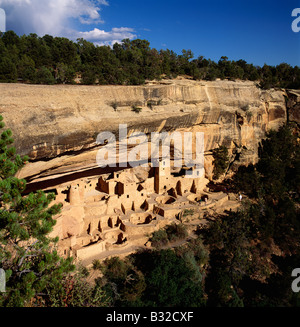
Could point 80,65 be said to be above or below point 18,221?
above

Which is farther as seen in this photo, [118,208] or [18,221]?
[118,208]

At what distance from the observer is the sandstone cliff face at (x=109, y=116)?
8.96m

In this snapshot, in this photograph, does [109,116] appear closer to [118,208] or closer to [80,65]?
[118,208]

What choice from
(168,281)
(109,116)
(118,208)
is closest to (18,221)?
(109,116)

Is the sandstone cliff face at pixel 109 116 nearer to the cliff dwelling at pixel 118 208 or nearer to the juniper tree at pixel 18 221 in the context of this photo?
the cliff dwelling at pixel 118 208

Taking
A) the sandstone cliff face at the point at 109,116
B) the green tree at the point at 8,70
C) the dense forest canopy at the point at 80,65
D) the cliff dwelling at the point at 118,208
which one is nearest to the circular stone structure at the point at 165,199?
the cliff dwelling at the point at 118,208

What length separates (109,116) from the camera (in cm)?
1117

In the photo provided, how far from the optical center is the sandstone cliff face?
29.4 ft

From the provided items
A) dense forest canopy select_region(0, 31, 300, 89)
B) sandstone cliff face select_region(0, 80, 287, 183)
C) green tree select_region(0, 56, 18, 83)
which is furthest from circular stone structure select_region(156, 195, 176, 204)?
green tree select_region(0, 56, 18, 83)

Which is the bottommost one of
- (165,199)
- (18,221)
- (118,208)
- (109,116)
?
(118,208)

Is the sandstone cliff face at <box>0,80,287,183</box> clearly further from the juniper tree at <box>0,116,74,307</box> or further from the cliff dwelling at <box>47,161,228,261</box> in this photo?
the juniper tree at <box>0,116,74,307</box>

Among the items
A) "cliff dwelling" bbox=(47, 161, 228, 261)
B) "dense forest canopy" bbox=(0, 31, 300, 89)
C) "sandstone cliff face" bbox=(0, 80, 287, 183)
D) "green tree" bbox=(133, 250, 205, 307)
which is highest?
"dense forest canopy" bbox=(0, 31, 300, 89)

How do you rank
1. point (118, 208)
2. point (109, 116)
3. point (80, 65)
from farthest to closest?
point (80, 65), point (118, 208), point (109, 116)
